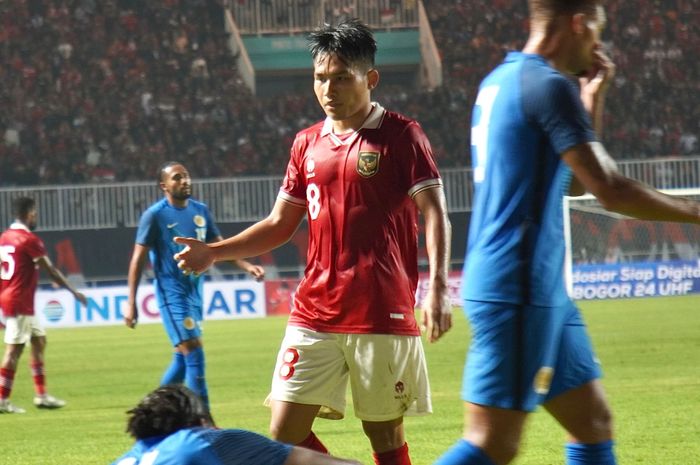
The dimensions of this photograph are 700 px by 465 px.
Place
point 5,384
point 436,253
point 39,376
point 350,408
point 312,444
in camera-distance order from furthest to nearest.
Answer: point 39,376 < point 5,384 < point 350,408 < point 312,444 < point 436,253

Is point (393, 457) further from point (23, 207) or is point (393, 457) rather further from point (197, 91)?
point (197, 91)

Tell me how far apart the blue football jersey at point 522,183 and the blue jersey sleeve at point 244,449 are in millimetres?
757

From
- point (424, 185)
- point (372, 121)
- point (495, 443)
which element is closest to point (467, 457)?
point (495, 443)

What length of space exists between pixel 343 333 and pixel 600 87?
157cm

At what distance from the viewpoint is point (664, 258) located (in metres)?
26.2

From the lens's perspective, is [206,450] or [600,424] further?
[600,424]

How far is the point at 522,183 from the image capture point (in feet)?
11.8

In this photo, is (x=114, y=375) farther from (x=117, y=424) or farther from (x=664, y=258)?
(x=664, y=258)

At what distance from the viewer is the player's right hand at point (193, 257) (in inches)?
200

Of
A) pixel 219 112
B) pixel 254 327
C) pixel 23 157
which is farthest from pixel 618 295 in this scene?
pixel 23 157

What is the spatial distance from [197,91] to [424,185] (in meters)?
32.2

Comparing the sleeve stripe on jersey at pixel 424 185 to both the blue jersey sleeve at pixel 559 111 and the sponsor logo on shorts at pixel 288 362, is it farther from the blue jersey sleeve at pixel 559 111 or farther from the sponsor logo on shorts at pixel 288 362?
the blue jersey sleeve at pixel 559 111

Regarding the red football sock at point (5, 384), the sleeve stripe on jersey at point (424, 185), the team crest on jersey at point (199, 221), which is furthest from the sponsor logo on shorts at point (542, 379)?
the red football sock at point (5, 384)

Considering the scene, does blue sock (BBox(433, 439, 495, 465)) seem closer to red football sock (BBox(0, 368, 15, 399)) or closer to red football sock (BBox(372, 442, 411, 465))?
red football sock (BBox(372, 442, 411, 465))
